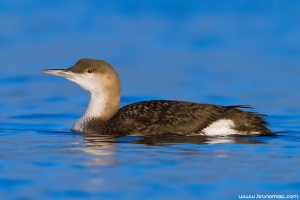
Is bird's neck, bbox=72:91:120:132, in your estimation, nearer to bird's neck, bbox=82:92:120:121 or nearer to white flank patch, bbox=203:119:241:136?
bird's neck, bbox=82:92:120:121

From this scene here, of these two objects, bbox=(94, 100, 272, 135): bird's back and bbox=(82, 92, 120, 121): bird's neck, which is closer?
A: bbox=(94, 100, 272, 135): bird's back

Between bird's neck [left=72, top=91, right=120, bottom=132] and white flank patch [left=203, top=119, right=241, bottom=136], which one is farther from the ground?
bird's neck [left=72, top=91, right=120, bottom=132]

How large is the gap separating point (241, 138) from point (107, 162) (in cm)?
220

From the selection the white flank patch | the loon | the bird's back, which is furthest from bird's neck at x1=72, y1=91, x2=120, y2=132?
the white flank patch

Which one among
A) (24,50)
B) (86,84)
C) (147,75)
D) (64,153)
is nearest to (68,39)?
(24,50)

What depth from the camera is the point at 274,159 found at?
11.8 meters

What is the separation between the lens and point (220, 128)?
43.5 feet

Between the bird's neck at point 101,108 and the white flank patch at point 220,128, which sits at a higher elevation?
the bird's neck at point 101,108

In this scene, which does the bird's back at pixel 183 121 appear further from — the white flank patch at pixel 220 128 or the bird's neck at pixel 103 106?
the bird's neck at pixel 103 106

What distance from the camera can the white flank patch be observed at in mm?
13266

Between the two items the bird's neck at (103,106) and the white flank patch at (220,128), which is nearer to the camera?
the white flank patch at (220,128)

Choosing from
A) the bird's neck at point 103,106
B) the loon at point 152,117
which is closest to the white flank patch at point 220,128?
the loon at point 152,117

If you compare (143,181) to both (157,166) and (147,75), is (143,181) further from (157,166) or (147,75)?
(147,75)

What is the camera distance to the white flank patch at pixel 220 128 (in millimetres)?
13266
